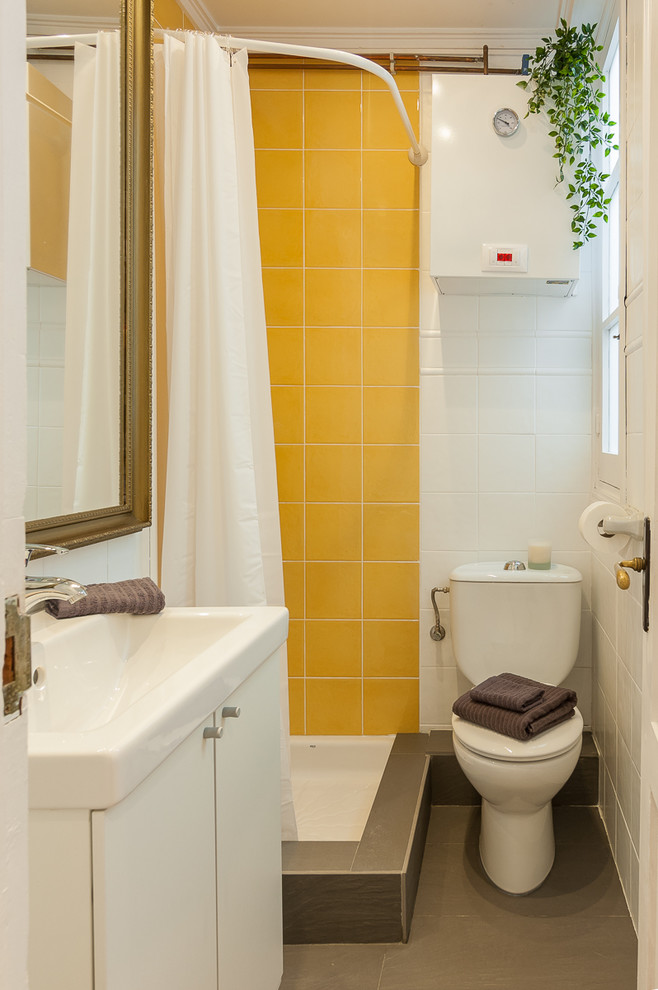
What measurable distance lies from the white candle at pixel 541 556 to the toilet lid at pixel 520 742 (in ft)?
1.92

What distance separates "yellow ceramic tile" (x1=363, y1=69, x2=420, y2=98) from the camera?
2.82 m

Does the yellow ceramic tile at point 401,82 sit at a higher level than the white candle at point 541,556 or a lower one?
higher

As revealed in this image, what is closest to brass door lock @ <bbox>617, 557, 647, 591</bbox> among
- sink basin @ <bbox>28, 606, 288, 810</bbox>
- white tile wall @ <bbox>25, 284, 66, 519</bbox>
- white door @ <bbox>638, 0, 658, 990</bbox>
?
white door @ <bbox>638, 0, 658, 990</bbox>

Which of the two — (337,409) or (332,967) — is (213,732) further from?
(337,409)

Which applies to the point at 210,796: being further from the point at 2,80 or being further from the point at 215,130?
the point at 215,130

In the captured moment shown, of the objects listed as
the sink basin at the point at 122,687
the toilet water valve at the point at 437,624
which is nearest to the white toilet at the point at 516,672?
the toilet water valve at the point at 437,624

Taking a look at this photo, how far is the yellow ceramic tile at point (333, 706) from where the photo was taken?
9.66ft

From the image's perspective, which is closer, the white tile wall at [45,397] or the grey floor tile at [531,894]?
the white tile wall at [45,397]

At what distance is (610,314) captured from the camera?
101 inches

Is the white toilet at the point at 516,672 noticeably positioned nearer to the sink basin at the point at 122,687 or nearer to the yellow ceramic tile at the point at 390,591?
the yellow ceramic tile at the point at 390,591

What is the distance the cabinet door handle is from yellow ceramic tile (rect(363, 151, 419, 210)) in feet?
6.93

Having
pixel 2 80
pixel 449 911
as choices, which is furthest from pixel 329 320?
pixel 2 80

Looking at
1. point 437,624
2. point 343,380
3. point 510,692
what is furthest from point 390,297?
point 510,692

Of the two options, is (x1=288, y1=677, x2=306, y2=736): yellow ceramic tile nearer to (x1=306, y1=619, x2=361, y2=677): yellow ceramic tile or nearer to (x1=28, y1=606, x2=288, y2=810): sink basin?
(x1=306, y1=619, x2=361, y2=677): yellow ceramic tile
